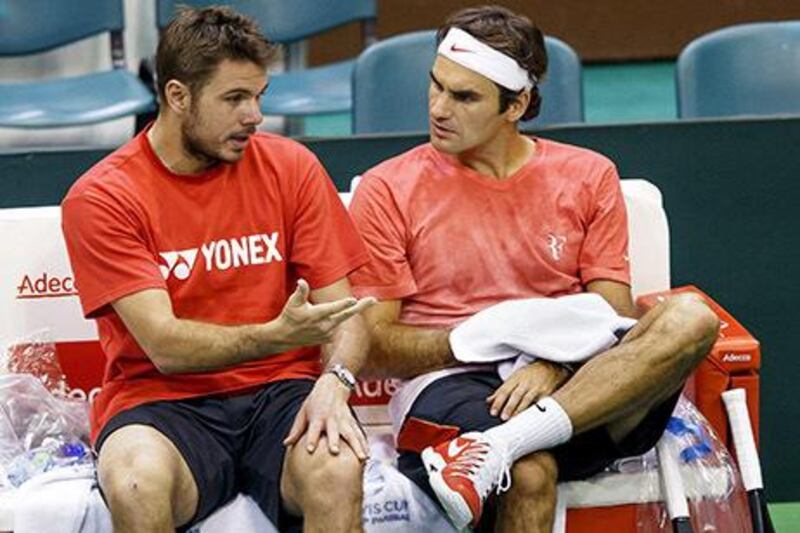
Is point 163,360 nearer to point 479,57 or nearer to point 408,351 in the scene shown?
point 408,351

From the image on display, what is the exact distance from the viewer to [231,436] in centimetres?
475

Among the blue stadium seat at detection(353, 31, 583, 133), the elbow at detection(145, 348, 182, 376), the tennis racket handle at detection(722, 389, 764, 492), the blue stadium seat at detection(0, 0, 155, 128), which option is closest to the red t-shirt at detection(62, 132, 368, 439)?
the elbow at detection(145, 348, 182, 376)

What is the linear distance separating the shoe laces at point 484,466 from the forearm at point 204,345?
0.45 metres

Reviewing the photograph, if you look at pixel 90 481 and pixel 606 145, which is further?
pixel 606 145

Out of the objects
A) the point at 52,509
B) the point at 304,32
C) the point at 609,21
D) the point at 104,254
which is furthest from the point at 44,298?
the point at 609,21

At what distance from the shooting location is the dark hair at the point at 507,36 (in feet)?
16.8

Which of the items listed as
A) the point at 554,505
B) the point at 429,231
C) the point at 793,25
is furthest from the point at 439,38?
the point at 793,25

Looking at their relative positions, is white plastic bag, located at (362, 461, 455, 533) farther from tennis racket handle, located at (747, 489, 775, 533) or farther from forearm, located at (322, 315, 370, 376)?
tennis racket handle, located at (747, 489, 775, 533)

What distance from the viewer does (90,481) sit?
467 centimetres

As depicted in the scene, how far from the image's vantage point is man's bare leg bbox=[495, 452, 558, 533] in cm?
461

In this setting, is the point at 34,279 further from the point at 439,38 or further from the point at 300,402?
the point at 439,38

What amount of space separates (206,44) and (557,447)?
3.93 ft

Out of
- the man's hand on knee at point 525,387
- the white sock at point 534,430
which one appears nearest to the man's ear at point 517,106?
the man's hand on knee at point 525,387

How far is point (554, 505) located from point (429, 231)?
30.6 inches
